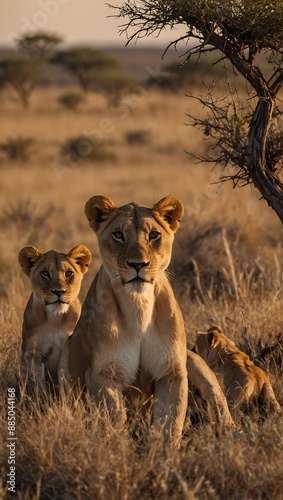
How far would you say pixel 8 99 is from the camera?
4541cm

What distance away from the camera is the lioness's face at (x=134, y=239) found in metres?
5.11

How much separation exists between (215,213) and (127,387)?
→ 274 inches

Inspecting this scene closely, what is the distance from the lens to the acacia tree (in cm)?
639

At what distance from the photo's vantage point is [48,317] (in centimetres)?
637

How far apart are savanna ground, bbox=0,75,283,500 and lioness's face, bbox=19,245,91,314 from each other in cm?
65

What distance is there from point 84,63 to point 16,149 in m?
20.7

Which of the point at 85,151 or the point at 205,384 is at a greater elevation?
the point at 85,151

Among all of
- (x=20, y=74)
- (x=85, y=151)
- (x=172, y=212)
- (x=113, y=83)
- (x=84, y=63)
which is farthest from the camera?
(x=84, y=63)

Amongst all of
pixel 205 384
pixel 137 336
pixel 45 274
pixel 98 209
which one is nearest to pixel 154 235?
pixel 98 209

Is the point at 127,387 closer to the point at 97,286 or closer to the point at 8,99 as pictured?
the point at 97,286

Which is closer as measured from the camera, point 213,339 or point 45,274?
point 45,274

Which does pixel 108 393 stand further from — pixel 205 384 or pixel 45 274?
pixel 45 274

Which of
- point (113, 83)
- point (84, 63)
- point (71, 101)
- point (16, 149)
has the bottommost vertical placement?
point (16, 149)

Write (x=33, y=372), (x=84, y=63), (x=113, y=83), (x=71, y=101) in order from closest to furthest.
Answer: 1. (x=33, y=372)
2. (x=71, y=101)
3. (x=113, y=83)
4. (x=84, y=63)
